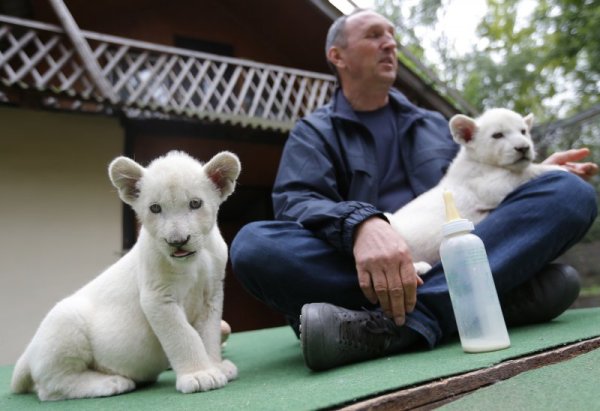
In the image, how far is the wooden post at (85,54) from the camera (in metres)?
5.18

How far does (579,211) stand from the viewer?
2.27m

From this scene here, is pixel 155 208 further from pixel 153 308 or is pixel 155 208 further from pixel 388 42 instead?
pixel 388 42

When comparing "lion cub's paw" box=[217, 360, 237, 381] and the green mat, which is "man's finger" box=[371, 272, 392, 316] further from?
"lion cub's paw" box=[217, 360, 237, 381]

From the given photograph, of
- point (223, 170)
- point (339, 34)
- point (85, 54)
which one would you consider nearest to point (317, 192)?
point (223, 170)

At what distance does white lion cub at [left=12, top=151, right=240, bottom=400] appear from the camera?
6.35 feet

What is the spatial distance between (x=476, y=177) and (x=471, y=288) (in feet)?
3.88

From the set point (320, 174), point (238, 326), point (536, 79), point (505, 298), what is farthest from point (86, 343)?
point (536, 79)

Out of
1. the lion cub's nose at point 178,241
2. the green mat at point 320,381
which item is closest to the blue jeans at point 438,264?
the green mat at point 320,381

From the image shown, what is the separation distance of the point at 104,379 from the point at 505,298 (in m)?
1.98

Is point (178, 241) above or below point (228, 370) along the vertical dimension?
above

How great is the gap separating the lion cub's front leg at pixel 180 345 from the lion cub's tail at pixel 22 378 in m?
0.75

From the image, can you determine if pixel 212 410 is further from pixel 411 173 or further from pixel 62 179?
pixel 62 179

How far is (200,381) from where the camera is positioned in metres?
1.92

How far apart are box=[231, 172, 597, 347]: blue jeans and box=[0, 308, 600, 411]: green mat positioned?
0.25m
